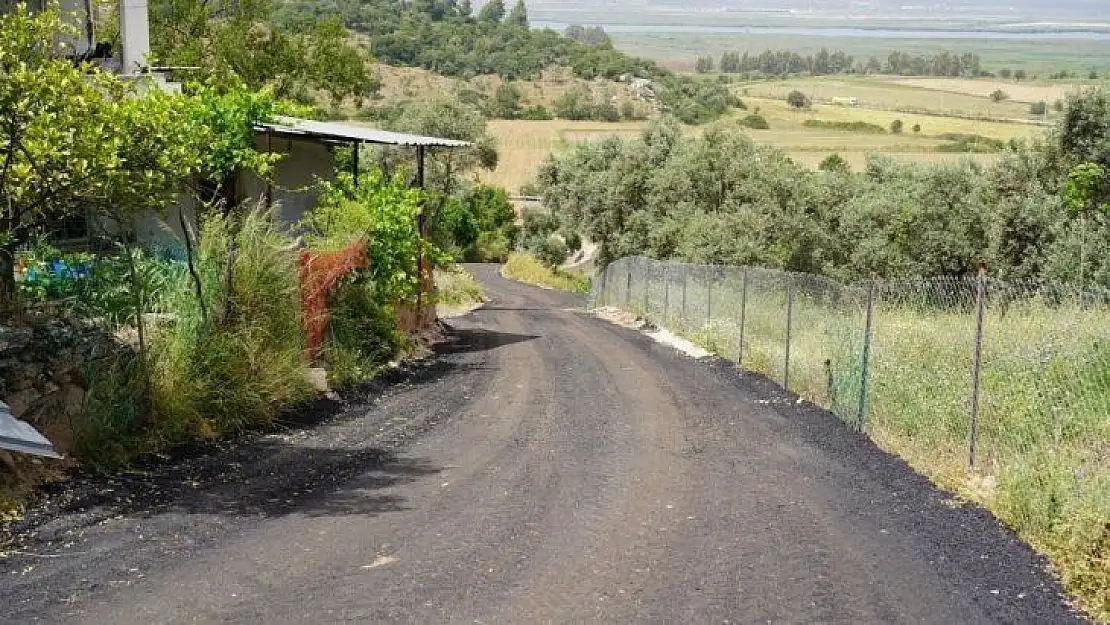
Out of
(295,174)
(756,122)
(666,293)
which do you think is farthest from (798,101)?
(295,174)

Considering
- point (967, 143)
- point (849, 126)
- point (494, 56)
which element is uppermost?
point (494, 56)

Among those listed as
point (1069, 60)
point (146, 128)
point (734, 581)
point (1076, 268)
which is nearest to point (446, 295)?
point (1076, 268)

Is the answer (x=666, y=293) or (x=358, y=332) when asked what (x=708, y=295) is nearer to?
(x=666, y=293)

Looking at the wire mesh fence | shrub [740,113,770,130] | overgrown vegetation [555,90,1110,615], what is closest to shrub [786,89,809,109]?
shrub [740,113,770,130]

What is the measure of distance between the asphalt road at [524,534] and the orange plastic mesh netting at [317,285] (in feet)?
6.19

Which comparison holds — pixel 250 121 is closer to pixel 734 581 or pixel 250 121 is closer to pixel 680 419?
pixel 680 419

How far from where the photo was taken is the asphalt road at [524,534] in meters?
7.39

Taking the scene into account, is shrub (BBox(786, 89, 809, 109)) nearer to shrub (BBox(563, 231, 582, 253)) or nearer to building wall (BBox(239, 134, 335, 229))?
shrub (BBox(563, 231, 582, 253))

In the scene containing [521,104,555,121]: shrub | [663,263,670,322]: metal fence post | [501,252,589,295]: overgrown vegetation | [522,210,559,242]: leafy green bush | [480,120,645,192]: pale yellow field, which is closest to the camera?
[663,263,670,322]: metal fence post

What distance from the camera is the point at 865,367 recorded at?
13312 mm

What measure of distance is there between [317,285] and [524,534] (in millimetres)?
8586

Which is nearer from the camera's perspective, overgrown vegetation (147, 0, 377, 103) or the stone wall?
the stone wall

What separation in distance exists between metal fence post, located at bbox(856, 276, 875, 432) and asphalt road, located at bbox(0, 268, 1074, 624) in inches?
15.9

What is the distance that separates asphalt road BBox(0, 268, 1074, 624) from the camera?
739 cm
